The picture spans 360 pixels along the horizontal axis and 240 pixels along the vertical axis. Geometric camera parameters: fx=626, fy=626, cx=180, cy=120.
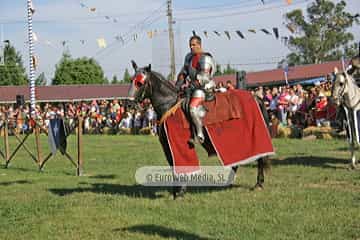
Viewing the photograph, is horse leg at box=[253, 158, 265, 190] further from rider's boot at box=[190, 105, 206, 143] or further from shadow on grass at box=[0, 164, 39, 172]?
shadow on grass at box=[0, 164, 39, 172]

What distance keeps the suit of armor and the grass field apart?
1.17 m

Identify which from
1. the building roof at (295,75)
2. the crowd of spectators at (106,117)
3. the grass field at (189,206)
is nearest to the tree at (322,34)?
the building roof at (295,75)

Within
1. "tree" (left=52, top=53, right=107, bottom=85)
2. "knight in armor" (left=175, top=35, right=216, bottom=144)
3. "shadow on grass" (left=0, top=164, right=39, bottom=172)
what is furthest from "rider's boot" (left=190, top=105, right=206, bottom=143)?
"tree" (left=52, top=53, right=107, bottom=85)

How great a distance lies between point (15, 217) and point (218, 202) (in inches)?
110

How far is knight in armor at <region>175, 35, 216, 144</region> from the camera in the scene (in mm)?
9195

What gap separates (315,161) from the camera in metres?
13.3

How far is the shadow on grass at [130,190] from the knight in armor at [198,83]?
3.42ft

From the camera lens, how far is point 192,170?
9.40m

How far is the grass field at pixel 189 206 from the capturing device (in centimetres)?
706

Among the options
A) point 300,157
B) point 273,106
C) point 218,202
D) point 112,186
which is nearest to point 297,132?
point 273,106

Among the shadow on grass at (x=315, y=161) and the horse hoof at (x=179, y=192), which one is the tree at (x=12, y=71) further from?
the horse hoof at (x=179, y=192)

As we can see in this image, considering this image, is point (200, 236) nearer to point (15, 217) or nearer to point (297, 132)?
point (15, 217)

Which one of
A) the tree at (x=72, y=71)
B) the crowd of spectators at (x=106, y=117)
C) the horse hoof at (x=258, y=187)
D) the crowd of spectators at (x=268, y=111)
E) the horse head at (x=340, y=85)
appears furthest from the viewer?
the tree at (x=72, y=71)

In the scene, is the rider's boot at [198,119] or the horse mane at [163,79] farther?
the horse mane at [163,79]
